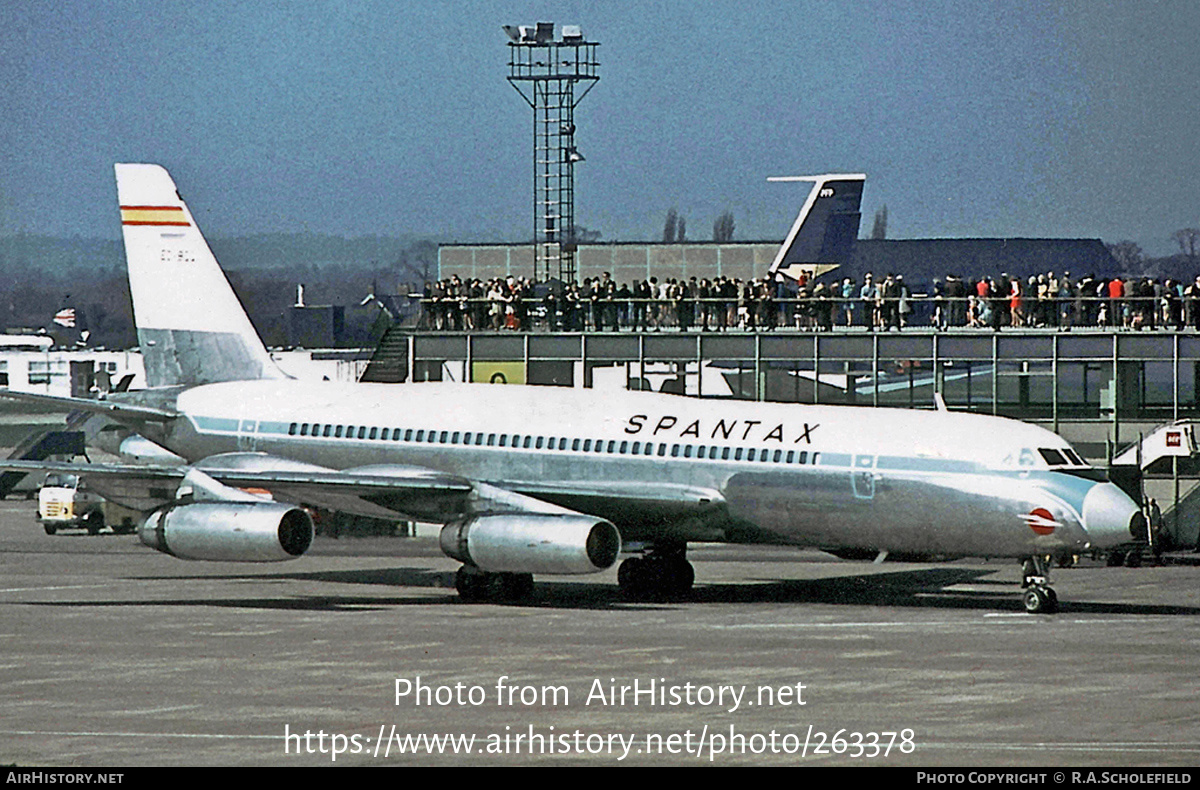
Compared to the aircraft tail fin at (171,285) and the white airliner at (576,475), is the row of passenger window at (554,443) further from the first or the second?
the aircraft tail fin at (171,285)

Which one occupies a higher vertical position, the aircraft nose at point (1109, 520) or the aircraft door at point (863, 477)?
the aircraft door at point (863, 477)

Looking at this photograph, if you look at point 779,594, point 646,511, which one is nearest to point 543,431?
point 646,511

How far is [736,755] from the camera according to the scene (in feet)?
65.1

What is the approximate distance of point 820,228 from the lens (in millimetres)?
76250

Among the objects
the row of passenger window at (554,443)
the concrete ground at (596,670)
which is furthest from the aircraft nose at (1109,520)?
the row of passenger window at (554,443)

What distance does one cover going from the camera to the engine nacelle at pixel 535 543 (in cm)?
3544

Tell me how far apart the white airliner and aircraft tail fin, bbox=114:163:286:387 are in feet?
0.46

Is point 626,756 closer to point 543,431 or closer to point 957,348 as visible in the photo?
point 543,431

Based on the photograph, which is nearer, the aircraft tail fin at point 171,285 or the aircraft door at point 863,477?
the aircraft door at point 863,477

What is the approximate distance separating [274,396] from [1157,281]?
25.3 m

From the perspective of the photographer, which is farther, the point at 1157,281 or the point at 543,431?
the point at 1157,281

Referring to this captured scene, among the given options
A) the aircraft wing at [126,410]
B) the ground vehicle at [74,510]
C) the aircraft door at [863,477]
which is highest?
the aircraft wing at [126,410]

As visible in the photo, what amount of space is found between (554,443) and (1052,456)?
9.88 meters

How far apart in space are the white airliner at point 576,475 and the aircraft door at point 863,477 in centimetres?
4
